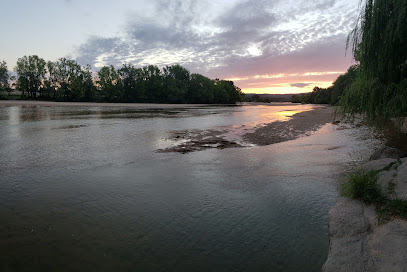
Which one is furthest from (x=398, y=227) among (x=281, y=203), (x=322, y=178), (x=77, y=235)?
(x=77, y=235)

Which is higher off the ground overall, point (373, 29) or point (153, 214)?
point (373, 29)

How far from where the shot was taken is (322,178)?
9.33 metres

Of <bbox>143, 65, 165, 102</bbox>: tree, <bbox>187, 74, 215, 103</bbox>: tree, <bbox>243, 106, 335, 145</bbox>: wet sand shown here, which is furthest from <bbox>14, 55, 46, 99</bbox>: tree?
<bbox>243, 106, 335, 145</bbox>: wet sand

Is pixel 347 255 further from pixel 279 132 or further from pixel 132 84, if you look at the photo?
pixel 132 84

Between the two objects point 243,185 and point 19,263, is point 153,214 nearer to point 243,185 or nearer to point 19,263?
point 19,263

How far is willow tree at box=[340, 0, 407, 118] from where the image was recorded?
9867mm

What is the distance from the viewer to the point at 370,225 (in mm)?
5309

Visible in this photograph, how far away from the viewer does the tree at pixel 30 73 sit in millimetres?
89188

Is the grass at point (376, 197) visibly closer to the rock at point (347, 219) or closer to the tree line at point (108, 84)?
the rock at point (347, 219)

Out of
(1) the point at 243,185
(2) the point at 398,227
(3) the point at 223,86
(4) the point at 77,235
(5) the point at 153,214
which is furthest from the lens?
(3) the point at 223,86

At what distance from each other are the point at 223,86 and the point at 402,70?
154393 mm

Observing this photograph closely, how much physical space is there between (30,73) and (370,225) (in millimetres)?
109905

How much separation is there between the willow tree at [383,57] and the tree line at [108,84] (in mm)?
99768

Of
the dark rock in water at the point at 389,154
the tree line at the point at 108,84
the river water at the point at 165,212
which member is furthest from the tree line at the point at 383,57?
the tree line at the point at 108,84
